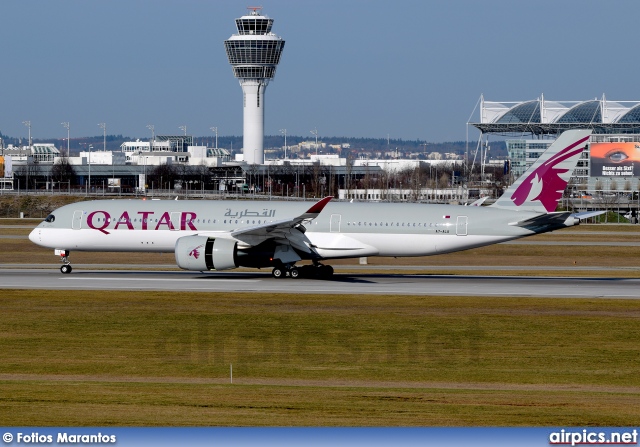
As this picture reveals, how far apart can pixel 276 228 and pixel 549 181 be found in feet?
44.6

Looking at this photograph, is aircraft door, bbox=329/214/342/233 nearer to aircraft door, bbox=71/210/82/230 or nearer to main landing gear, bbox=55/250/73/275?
aircraft door, bbox=71/210/82/230

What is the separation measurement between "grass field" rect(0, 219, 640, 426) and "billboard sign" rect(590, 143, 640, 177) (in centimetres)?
11468

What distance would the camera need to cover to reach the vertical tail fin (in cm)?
4484

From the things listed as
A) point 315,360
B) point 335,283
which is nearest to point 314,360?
point 315,360

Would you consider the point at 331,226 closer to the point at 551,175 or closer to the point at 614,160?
the point at 551,175

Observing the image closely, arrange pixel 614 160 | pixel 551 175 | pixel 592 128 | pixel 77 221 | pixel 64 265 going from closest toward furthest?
1. pixel 551 175
2. pixel 77 221
3. pixel 64 265
4. pixel 614 160
5. pixel 592 128

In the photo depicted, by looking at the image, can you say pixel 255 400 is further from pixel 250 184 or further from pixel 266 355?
pixel 250 184

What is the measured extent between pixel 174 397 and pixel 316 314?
1366 centimetres

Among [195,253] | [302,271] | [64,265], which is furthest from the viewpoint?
[64,265]

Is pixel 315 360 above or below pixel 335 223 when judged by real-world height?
below

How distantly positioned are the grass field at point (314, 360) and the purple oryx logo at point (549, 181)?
30.9 feet

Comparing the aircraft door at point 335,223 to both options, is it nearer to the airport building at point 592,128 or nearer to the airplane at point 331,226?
the airplane at point 331,226

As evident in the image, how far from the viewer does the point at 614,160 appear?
146 metres

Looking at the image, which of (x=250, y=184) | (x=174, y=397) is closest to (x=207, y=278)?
(x=174, y=397)
